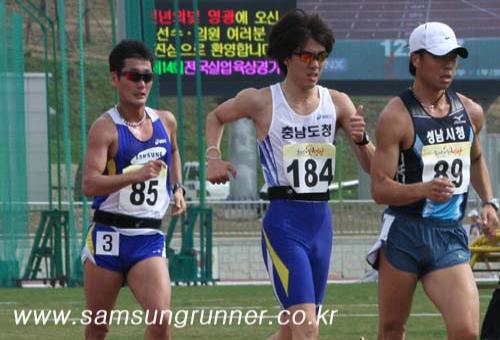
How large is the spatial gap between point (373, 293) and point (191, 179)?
81.0ft

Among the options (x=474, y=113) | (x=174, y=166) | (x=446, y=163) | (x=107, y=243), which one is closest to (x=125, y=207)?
(x=107, y=243)

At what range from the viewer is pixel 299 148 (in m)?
8.70

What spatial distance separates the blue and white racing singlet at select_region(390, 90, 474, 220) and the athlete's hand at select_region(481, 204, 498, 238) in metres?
0.18

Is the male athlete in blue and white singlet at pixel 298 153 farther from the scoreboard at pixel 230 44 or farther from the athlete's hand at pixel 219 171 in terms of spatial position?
the scoreboard at pixel 230 44

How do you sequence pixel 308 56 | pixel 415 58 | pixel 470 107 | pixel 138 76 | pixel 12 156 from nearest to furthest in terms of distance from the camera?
pixel 415 58 < pixel 470 107 < pixel 308 56 < pixel 138 76 < pixel 12 156

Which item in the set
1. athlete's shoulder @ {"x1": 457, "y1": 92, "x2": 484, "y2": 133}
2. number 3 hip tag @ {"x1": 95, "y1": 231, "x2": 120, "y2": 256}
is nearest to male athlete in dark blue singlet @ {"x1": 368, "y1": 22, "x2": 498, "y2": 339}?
athlete's shoulder @ {"x1": 457, "y1": 92, "x2": 484, "y2": 133}

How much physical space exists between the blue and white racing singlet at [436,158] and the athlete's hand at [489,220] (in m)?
0.18

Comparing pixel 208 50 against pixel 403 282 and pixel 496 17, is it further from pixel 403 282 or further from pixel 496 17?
pixel 403 282

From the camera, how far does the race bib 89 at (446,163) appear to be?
8.14 meters

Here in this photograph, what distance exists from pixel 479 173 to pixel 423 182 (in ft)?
1.94

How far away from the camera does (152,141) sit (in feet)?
30.0

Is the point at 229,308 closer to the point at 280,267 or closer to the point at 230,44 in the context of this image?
the point at 280,267

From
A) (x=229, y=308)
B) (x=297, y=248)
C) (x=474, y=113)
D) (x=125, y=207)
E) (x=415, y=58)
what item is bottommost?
(x=229, y=308)

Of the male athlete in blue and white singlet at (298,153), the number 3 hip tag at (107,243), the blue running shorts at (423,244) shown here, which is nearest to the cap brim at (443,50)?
the male athlete in blue and white singlet at (298,153)
